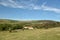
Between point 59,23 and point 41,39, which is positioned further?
point 59,23

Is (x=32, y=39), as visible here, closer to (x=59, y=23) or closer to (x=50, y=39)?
(x=50, y=39)

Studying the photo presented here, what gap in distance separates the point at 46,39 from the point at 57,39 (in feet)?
6.73

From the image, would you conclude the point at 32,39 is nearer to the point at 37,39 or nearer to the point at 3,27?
the point at 37,39

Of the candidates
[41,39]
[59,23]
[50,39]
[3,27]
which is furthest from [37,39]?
[59,23]

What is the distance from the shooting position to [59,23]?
205 ft

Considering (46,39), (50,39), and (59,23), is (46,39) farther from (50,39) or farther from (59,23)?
(59,23)

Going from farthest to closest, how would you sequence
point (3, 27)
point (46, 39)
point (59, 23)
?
point (59, 23) < point (3, 27) < point (46, 39)

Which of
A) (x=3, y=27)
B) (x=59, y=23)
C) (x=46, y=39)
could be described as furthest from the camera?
(x=59, y=23)

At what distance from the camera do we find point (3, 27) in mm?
46812

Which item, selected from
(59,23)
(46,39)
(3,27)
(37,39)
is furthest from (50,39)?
(59,23)

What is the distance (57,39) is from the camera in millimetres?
24703

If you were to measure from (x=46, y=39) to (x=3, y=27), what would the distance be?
25459mm

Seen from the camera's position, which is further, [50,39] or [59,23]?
[59,23]

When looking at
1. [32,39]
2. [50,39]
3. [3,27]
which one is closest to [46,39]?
[50,39]
